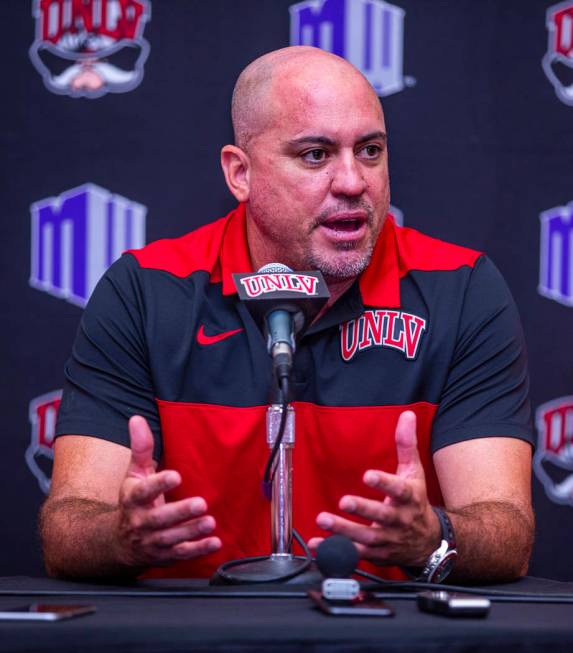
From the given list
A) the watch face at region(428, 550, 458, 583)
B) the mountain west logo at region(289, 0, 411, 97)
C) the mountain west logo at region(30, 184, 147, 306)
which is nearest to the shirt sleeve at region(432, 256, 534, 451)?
the watch face at region(428, 550, 458, 583)

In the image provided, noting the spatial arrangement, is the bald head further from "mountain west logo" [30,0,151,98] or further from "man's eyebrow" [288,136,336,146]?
"mountain west logo" [30,0,151,98]

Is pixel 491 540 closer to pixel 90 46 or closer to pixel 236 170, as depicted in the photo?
pixel 236 170

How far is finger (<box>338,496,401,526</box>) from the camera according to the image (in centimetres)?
118

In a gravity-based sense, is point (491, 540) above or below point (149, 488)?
below

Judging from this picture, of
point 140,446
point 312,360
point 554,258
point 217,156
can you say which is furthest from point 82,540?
point 554,258

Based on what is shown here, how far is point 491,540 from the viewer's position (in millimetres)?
1537

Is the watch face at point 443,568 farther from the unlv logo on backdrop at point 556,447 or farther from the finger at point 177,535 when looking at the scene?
the unlv logo on backdrop at point 556,447

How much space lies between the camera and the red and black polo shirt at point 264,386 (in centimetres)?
183

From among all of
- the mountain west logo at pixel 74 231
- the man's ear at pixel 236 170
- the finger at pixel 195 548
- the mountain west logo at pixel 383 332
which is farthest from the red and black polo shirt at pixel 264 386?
the finger at pixel 195 548

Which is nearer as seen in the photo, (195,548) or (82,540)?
(195,548)

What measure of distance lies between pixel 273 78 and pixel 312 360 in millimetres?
578

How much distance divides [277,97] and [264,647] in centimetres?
130

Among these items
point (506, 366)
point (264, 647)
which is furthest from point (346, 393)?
point (264, 647)

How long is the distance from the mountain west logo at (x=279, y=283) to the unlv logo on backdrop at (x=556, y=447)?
1083 mm
